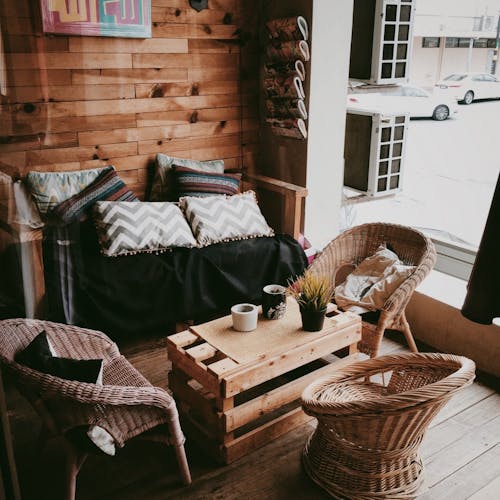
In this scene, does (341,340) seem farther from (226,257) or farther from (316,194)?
(316,194)

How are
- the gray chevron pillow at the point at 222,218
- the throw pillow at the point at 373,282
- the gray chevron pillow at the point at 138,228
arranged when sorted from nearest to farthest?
the throw pillow at the point at 373,282 < the gray chevron pillow at the point at 138,228 < the gray chevron pillow at the point at 222,218

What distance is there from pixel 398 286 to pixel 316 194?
120 centimetres

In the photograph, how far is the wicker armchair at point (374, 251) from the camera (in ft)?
8.10

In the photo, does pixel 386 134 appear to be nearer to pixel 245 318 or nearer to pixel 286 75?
pixel 286 75

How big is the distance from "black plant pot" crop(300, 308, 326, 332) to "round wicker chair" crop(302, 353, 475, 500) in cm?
24

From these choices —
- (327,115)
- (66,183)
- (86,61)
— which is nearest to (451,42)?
(327,115)

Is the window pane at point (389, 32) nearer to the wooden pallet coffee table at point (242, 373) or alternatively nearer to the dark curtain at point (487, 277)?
the wooden pallet coffee table at point (242, 373)

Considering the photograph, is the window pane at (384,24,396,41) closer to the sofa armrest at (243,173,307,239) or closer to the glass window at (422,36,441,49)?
the glass window at (422,36,441,49)

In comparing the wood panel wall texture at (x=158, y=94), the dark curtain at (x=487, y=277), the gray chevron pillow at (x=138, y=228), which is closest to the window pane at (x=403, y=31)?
the wood panel wall texture at (x=158, y=94)

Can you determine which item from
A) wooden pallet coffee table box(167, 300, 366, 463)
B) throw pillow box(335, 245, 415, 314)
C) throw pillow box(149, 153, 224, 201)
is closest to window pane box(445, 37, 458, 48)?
throw pillow box(335, 245, 415, 314)

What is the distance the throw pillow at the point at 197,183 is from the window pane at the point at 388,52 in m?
1.25

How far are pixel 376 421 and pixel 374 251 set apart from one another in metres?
1.38

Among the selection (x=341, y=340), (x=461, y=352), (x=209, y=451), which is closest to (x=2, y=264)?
(x=209, y=451)

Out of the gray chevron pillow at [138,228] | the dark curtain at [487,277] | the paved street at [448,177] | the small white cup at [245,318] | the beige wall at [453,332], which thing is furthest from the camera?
the paved street at [448,177]
